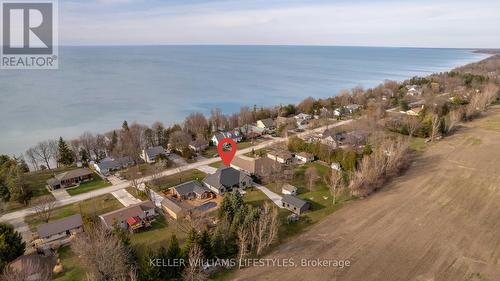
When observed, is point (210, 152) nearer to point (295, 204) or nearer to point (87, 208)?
point (87, 208)

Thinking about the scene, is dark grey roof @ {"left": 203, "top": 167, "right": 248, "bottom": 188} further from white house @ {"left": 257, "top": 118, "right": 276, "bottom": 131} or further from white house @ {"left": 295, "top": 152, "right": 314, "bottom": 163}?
white house @ {"left": 257, "top": 118, "right": 276, "bottom": 131}

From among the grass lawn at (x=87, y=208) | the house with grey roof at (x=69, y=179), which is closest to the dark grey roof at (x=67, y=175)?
the house with grey roof at (x=69, y=179)

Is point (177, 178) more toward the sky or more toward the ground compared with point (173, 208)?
more toward the sky

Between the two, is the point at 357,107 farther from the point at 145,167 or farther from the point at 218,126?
the point at 145,167

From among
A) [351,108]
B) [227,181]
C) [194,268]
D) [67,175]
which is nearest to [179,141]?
[67,175]

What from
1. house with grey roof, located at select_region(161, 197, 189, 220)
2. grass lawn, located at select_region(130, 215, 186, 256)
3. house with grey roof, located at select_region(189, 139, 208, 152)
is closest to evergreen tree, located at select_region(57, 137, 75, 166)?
house with grey roof, located at select_region(189, 139, 208, 152)
